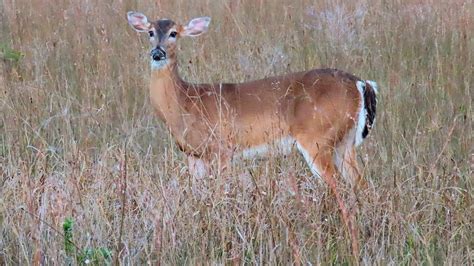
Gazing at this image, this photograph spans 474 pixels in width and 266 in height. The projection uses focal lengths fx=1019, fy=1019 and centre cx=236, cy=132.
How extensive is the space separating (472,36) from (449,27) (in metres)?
0.25

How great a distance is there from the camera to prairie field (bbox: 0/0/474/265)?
3.85 m

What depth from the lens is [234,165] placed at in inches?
179

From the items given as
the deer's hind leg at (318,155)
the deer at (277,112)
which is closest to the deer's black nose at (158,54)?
the deer at (277,112)

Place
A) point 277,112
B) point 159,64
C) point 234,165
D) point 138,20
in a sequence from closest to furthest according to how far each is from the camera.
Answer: point 234,165 < point 277,112 < point 159,64 < point 138,20

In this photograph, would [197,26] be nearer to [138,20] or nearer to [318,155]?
[138,20]

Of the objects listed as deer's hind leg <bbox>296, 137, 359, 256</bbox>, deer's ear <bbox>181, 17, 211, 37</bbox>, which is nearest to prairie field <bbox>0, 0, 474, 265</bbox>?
deer's hind leg <bbox>296, 137, 359, 256</bbox>

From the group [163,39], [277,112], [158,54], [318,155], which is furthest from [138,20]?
[318,155]

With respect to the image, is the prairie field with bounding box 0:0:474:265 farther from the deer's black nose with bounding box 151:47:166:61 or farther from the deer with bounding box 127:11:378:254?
the deer's black nose with bounding box 151:47:166:61

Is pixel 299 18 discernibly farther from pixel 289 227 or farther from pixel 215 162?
pixel 289 227

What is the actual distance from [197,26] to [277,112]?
Result: 0.90 metres

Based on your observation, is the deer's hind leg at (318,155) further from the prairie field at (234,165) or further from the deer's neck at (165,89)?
the deer's neck at (165,89)

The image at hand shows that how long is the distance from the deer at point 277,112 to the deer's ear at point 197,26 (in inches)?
10.2

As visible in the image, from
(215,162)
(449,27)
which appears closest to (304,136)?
(215,162)

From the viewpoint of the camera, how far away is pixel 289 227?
392 centimetres
